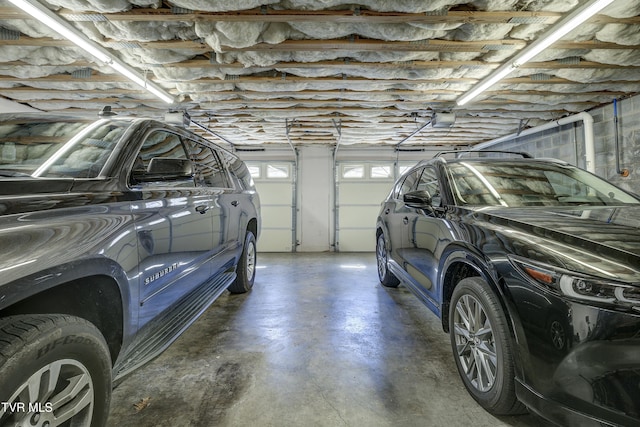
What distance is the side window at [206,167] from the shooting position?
2627 millimetres

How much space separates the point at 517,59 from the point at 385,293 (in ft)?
11.4

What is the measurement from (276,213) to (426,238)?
6992mm

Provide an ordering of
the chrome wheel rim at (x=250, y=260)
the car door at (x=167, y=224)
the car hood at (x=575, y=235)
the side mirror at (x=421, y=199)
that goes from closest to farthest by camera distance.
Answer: the car hood at (x=575, y=235)
the car door at (x=167, y=224)
the side mirror at (x=421, y=199)
the chrome wheel rim at (x=250, y=260)

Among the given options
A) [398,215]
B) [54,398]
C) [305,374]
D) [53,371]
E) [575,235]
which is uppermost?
[398,215]

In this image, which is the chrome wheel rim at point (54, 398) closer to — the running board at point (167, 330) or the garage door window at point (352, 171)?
the running board at point (167, 330)

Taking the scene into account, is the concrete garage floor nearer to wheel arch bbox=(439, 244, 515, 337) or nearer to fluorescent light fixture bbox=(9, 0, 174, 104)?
wheel arch bbox=(439, 244, 515, 337)

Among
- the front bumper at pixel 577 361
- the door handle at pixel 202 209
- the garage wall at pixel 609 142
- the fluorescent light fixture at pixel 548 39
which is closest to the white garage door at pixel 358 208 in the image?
the garage wall at pixel 609 142

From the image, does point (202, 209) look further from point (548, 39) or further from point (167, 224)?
point (548, 39)

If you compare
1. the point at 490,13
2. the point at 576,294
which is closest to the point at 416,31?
the point at 490,13

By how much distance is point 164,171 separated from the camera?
165 centimetres

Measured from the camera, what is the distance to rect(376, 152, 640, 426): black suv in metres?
1.09

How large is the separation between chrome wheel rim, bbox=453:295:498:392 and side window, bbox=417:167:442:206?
902mm

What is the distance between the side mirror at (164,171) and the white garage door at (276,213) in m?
7.40

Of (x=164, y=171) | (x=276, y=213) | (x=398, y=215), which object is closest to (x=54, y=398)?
(x=164, y=171)
